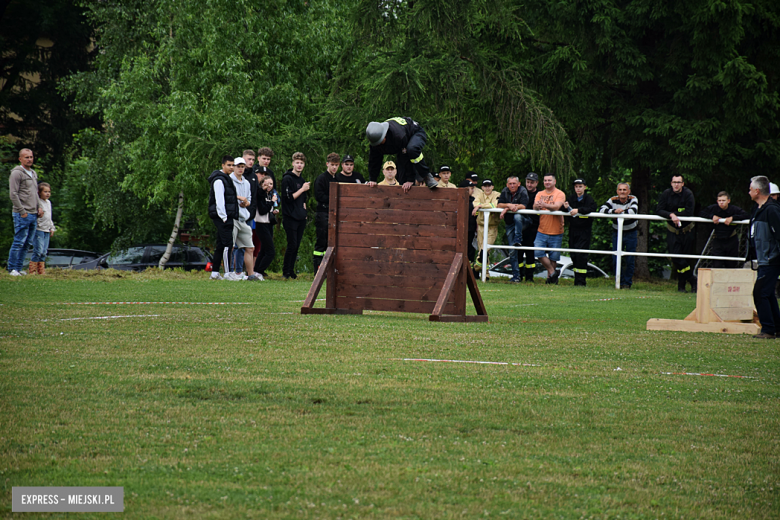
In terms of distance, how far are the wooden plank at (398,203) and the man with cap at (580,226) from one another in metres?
8.16

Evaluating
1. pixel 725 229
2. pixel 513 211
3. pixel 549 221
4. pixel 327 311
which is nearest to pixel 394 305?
pixel 327 311

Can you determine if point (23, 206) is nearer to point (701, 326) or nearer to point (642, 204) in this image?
point (701, 326)

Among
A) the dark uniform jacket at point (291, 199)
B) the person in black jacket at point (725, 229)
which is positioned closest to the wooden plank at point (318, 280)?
the dark uniform jacket at point (291, 199)

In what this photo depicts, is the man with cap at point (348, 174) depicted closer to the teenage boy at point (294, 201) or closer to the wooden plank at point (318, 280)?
the teenage boy at point (294, 201)

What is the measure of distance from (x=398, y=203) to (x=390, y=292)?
109cm

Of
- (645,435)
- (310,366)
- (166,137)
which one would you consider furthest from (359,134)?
(645,435)

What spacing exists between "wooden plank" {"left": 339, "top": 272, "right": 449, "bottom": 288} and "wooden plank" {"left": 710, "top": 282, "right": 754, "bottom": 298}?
3511mm

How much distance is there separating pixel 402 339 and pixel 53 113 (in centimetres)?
3782

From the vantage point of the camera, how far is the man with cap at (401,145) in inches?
440

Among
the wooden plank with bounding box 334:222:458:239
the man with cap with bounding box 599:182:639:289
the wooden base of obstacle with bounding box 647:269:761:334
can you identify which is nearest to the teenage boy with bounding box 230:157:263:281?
the wooden plank with bounding box 334:222:458:239

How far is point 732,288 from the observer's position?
11.7 m

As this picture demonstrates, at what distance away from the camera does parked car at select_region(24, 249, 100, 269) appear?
117 ft

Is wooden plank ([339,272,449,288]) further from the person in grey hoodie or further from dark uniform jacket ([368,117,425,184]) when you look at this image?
the person in grey hoodie

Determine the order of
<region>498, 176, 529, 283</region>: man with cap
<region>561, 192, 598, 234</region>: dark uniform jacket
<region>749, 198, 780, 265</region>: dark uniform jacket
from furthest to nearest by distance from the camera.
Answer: <region>498, 176, 529, 283</region>: man with cap → <region>561, 192, 598, 234</region>: dark uniform jacket → <region>749, 198, 780, 265</region>: dark uniform jacket
